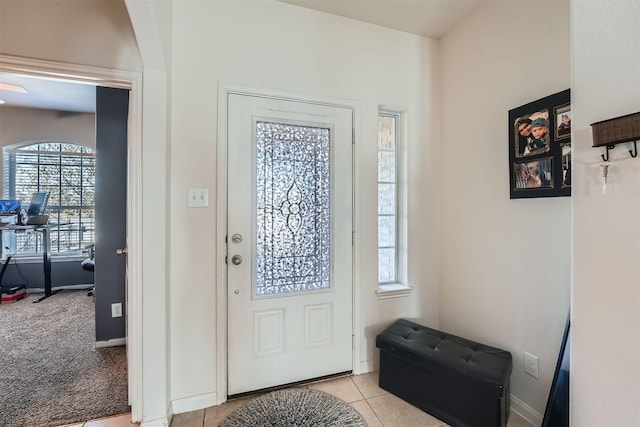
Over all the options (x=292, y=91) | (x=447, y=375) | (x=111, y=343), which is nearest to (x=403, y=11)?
(x=292, y=91)

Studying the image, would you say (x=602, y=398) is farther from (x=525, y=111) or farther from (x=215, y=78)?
(x=215, y=78)

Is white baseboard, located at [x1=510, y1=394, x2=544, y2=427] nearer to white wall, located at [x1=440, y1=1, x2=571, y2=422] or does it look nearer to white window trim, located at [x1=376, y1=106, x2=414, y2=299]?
white wall, located at [x1=440, y1=1, x2=571, y2=422]

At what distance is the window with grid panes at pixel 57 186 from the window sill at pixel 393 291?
4587 millimetres

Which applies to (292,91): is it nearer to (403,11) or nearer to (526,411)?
(403,11)

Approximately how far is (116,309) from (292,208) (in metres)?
1.95

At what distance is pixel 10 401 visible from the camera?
179 cm

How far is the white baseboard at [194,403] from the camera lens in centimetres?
173

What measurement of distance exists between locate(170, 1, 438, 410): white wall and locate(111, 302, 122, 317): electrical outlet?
1.23 metres

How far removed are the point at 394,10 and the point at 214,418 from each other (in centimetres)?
294

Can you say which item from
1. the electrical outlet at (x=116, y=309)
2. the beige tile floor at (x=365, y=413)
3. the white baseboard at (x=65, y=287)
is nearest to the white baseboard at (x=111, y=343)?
the electrical outlet at (x=116, y=309)

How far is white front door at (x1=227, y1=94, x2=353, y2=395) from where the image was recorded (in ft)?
6.12

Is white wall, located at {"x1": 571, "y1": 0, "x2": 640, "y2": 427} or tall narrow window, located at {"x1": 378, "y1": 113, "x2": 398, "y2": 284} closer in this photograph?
white wall, located at {"x1": 571, "y1": 0, "x2": 640, "y2": 427}

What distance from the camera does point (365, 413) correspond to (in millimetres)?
1723

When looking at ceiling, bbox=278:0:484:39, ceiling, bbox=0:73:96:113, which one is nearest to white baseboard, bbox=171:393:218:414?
ceiling, bbox=278:0:484:39
